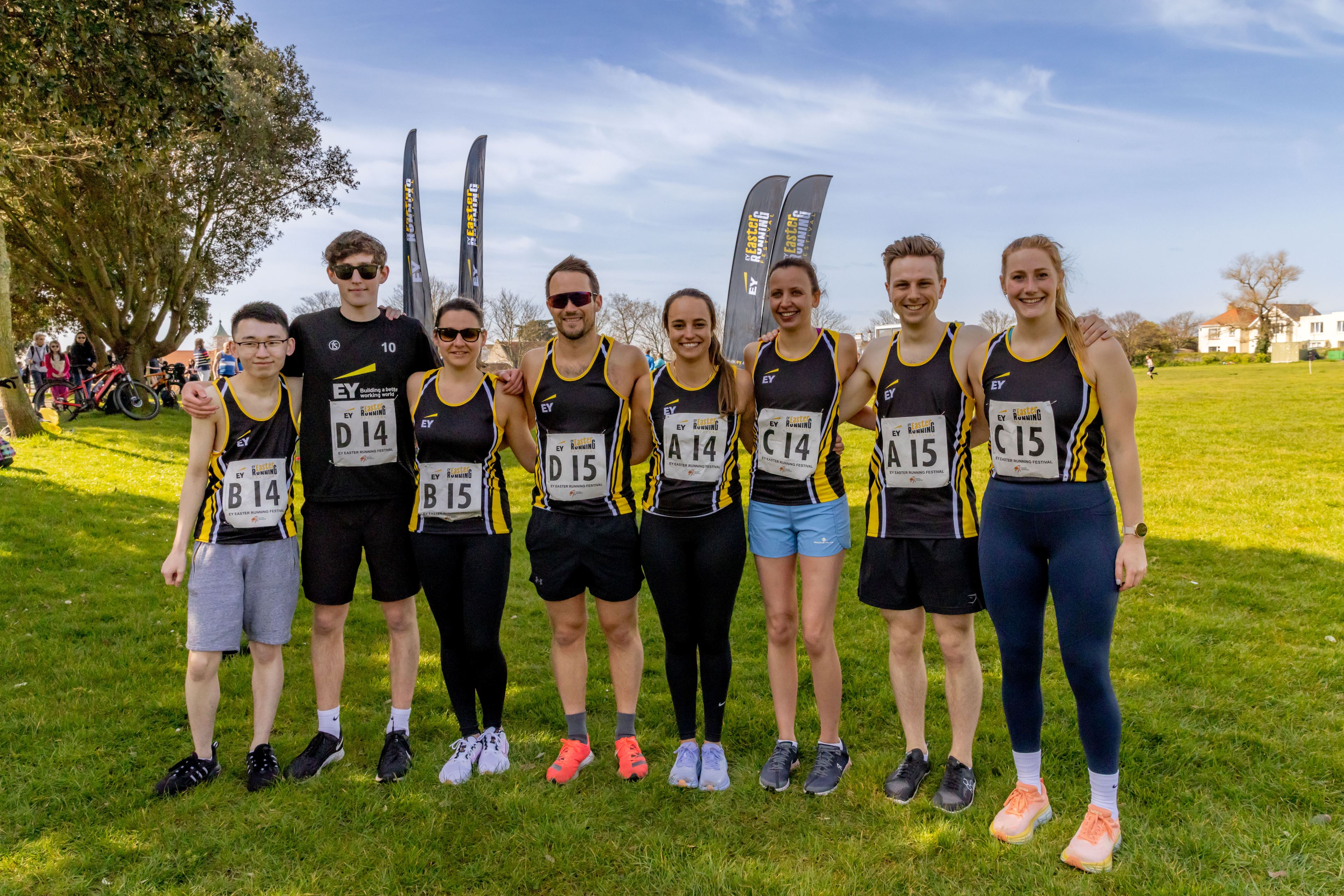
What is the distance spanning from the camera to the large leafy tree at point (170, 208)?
1920 centimetres

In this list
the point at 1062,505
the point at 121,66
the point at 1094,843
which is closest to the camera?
→ the point at 1062,505

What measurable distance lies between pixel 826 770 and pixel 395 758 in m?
1.95

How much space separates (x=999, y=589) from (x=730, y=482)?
3.73 feet

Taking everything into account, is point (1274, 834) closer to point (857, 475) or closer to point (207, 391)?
point (207, 391)

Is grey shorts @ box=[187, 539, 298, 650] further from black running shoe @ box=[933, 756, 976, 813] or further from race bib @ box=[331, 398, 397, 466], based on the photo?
black running shoe @ box=[933, 756, 976, 813]

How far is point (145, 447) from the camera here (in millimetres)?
13469

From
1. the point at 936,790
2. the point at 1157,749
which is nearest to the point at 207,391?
the point at 936,790

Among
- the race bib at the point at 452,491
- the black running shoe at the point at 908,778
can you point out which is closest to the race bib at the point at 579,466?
the race bib at the point at 452,491

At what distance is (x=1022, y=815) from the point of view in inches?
124

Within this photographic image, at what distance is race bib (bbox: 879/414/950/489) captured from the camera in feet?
10.5

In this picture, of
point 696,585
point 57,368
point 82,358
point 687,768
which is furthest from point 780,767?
point 57,368

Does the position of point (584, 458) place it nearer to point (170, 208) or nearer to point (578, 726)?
point (578, 726)

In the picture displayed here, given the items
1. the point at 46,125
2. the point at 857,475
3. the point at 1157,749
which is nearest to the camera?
the point at 1157,749

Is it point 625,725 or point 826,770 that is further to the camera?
point 625,725
